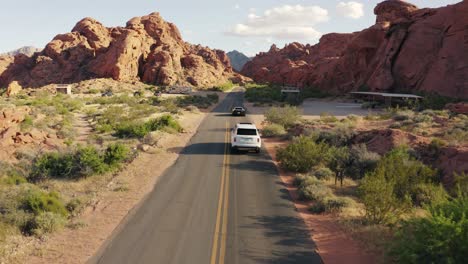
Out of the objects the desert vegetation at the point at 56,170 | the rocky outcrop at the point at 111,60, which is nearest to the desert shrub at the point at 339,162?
the desert vegetation at the point at 56,170

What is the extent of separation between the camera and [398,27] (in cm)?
6706

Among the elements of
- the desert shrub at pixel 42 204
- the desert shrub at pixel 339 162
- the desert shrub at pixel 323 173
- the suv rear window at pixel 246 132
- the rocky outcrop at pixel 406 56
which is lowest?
the desert shrub at pixel 42 204

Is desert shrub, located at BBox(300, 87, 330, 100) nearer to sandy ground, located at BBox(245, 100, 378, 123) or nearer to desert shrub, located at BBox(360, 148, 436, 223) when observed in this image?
sandy ground, located at BBox(245, 100, 378, 123)

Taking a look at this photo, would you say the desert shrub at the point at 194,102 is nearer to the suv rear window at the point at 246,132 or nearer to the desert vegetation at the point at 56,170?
the desert vegetation at the point at 56,170

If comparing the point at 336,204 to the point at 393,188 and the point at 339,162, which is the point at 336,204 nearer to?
the point at 393,188

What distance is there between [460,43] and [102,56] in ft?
290

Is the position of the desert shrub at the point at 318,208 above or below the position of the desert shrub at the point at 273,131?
below

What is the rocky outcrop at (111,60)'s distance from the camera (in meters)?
103

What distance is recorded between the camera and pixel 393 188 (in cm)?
1330

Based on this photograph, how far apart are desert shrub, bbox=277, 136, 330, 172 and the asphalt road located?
125 cm

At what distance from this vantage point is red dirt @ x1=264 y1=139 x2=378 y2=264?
31.0 feet

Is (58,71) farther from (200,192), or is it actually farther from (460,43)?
(200,192)

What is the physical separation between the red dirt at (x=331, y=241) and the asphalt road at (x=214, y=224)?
0.27 metres

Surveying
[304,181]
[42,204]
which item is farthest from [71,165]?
[304,181]
